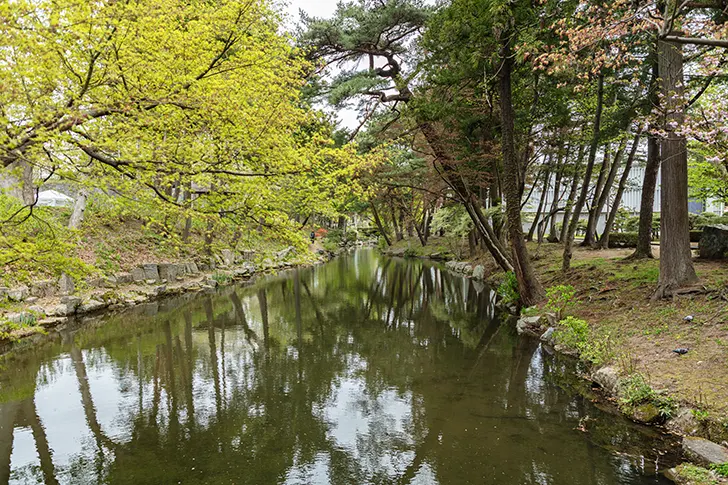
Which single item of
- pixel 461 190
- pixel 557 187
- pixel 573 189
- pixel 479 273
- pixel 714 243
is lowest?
pixel 479 273

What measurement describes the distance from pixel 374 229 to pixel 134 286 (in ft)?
142

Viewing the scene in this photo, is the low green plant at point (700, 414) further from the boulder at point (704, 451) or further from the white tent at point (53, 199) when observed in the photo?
the white tent at point (53, 199)

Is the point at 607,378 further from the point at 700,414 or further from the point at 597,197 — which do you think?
the point at 597,197

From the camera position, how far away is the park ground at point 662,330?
5.25 metres

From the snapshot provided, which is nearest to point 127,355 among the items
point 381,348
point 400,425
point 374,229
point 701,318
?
point 381,348

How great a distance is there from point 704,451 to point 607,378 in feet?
7.38

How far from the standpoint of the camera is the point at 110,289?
13234 mm

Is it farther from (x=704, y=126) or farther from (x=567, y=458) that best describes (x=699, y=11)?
(x=567, y=458)

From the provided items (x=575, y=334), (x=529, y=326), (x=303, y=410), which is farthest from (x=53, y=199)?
(x=575, y=334)

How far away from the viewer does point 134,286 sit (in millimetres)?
14250

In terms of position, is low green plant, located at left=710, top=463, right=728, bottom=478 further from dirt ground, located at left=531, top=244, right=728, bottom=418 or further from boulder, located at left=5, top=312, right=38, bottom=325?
boulder, located at left=5, top=312, right=38, bottom=325

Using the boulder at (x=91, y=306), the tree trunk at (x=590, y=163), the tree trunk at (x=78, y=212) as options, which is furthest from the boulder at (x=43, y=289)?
the tree trunk at (x=590, y=163)

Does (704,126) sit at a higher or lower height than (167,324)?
higher

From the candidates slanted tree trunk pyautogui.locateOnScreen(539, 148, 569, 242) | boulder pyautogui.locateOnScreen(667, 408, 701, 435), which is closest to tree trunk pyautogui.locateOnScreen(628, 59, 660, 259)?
slanted tree trunk pyautogui.locateOnScreen(539, 148, 569, 242)
